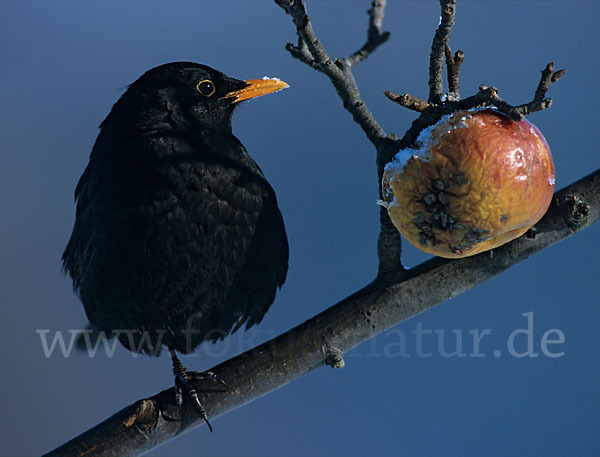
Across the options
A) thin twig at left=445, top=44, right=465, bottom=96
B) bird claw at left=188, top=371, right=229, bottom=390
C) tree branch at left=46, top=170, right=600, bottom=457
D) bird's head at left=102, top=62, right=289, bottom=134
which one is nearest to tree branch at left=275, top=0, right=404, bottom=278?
tree branch at left=46, top=170, right=600, bottom=457

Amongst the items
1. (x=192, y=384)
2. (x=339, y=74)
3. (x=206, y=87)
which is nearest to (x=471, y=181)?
(x=339, y=74)

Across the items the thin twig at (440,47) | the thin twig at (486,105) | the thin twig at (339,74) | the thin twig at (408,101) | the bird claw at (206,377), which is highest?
the thin twig at (339,74)

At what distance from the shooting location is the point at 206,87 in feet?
9.14

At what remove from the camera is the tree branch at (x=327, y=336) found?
6.43 ft

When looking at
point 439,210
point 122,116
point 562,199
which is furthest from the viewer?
point 122,116

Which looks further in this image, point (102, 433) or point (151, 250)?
point (151, 250)

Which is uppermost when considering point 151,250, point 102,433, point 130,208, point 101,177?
point 101,177

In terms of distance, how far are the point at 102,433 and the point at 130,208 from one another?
32.1 inches

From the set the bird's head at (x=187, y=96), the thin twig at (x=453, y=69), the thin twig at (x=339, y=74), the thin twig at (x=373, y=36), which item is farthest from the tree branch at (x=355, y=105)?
the bird's head at (x=187, y=96)

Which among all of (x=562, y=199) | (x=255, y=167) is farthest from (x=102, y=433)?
(x=562, y=199)

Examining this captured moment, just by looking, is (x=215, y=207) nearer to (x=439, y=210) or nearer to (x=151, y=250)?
(x=151, y=250)

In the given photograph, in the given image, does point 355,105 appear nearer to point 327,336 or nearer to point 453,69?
point 453,69

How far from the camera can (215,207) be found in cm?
242

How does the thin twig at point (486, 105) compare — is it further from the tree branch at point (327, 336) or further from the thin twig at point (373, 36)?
the thin twig at point (373, 36)
